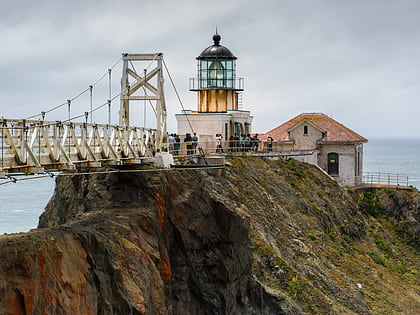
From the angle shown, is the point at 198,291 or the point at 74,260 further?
the point at 198,291

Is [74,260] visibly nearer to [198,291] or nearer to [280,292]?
[198,291]

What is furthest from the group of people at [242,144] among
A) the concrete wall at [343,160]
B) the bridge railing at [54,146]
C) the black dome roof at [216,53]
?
the bridge railing at [54,146]

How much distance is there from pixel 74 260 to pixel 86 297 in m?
0.92

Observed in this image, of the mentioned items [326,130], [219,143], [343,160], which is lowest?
[343,160]

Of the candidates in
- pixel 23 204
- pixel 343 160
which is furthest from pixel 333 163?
pixel 23 204

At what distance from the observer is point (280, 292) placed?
27.3 meters

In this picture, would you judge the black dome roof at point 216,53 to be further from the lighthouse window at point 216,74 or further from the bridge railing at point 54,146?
the bridge railing at point 54,146

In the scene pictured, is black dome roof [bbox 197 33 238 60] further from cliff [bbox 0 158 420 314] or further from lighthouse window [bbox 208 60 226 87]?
cliff [bbox 0 158 420 314]

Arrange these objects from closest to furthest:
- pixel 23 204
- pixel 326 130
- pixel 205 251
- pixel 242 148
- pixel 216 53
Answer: pixel 205 251 → pixel 242 148 → pixel 216 53 → pixel 326 130 → pixel 23 204

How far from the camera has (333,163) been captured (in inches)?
2046

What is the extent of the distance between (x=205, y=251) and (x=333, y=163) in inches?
1134

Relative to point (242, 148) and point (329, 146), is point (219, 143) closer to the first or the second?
point (242, 148)

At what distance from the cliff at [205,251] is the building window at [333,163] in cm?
727

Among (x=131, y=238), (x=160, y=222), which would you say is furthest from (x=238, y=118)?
(x=131, y=238)
